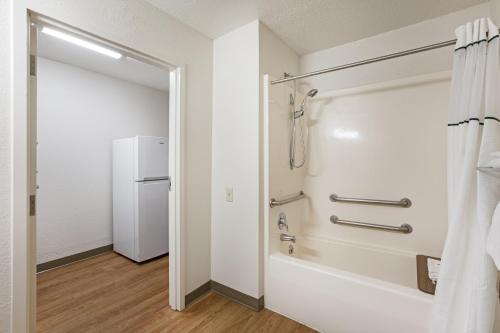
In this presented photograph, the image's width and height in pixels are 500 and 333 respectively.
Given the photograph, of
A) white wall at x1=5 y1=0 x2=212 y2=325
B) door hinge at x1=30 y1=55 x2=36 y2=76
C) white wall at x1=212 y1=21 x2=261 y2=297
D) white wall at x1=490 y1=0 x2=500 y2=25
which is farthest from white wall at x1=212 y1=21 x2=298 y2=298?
white wall at x1=490 y1=0 x2=500 y2=25

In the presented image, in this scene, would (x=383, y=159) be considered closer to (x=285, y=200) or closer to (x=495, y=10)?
(x=285, y=200)

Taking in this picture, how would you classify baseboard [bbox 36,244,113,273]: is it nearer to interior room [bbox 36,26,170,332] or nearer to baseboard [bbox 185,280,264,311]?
interior room [bbox 36,26,170,332]

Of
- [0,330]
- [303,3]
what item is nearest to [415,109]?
[303,3]

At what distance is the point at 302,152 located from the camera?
2.35 metres

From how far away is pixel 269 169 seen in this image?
1.86 metres

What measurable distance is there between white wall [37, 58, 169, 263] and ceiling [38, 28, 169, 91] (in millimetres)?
117

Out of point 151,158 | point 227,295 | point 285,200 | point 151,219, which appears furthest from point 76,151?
point 285,200

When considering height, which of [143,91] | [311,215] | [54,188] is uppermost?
[143,91]

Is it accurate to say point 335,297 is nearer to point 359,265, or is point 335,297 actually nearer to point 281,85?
point 359,265

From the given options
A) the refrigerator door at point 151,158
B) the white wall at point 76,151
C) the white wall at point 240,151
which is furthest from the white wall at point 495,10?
the white wall at point 76,151

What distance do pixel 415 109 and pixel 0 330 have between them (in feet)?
9.74

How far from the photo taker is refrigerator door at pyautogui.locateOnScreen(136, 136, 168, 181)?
274 cm

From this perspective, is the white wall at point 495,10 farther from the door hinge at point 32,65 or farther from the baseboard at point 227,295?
the door hinge at point 32,65

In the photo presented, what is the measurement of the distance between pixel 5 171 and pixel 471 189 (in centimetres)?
217
